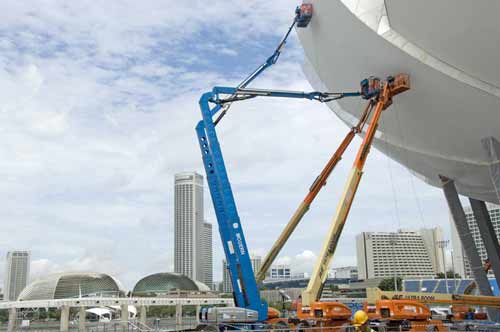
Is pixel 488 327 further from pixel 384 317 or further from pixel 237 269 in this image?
pixel 237 269

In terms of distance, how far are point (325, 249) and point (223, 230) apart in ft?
13.7

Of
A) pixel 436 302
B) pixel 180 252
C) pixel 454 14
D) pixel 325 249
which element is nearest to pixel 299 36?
pixel 454 14

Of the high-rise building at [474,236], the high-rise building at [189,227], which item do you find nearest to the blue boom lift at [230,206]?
the high-rise building at [474,236]

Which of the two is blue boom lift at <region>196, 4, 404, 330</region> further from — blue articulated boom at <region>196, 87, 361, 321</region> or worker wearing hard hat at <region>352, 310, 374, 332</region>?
worker wearing hard hat at <region>352, 310, 374, 332</region>

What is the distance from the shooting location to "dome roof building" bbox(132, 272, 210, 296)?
452 ft

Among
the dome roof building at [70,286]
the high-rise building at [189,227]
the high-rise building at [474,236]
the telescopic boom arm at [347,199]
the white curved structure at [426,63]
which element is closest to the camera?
the white curved structure at [426,63]

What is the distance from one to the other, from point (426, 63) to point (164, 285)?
126019mm

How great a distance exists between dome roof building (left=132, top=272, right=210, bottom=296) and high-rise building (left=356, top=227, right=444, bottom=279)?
45313 millimetres

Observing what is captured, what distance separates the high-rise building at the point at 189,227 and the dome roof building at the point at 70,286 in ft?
209

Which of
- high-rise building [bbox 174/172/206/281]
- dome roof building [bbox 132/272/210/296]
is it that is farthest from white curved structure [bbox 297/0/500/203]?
high-rise building [bbox 174/172/206/281]

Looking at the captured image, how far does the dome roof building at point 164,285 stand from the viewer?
138 meters

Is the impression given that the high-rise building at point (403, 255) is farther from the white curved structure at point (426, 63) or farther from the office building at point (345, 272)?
the white curved structure at point (426, 63)

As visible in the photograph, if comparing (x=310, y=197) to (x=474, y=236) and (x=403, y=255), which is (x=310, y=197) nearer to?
(x=474, y=236)

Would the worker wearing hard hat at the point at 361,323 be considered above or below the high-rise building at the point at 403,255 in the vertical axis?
below
